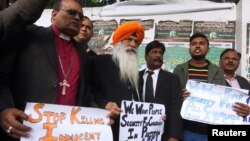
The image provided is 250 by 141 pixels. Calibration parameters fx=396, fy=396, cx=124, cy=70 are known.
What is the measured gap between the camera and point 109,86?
11.5 ft

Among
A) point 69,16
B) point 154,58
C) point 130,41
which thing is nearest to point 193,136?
point 154,58

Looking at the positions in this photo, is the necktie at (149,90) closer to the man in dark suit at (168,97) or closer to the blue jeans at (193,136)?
the man in dark suit at (168,97)

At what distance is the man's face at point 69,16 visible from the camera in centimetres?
292

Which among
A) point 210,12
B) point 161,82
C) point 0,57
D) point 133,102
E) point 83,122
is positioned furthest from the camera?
point 210,12

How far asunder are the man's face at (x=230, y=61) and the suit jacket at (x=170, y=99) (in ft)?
2.99

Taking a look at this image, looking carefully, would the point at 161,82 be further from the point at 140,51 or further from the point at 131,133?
the point at 140,51

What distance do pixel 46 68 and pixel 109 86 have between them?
0.81 meters

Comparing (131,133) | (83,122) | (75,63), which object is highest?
(75,63)

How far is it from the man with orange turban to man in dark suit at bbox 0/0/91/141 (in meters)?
0.42

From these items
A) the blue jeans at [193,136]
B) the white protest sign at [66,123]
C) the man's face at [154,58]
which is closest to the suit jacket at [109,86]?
the white protest sign at [66,123]

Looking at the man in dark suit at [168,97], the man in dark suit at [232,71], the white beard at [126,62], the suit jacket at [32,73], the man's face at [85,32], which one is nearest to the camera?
the suit jacket at [32,73]

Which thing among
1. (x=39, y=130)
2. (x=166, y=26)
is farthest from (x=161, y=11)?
(x=39, y=130)

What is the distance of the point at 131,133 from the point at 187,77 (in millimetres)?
1084

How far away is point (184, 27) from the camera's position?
6.43 metres
